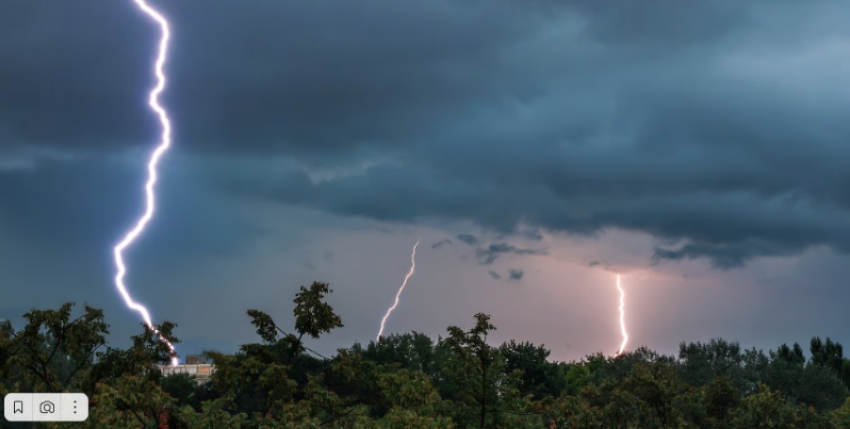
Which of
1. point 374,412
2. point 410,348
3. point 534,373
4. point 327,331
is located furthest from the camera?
point 410,348

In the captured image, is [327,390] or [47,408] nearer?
[47,408]

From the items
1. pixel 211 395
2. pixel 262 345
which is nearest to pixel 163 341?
pixel 262 345

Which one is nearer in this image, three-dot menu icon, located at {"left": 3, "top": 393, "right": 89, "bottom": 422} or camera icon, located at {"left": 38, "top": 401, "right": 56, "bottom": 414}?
three-dot menu icon, located at {"left": 3, "top": 393, "right": 89, "bottom": 422}

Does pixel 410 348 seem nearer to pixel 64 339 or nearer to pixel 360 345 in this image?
pixel 360 345

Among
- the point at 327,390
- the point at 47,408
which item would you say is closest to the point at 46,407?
the point at 47,408

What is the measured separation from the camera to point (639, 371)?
845 inches

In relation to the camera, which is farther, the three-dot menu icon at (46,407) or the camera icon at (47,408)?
the camera icon at (47,408)

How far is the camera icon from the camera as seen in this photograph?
13805 millimetres

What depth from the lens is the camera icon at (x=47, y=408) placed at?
13.8m

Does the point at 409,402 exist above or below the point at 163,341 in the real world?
below

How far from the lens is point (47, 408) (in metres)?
14.0

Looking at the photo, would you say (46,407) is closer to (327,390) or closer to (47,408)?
(47,408)

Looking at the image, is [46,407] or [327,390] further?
[327,390]

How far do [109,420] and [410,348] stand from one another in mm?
77054
